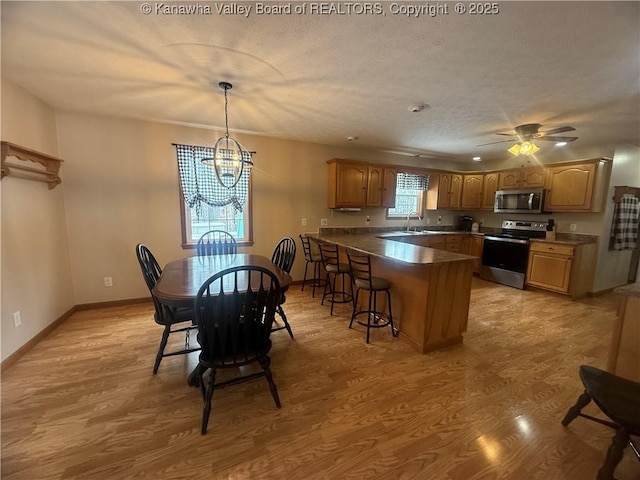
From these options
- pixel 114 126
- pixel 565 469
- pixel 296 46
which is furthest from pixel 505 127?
pixel 114 126

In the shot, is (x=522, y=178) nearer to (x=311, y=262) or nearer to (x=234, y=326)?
(x=311, y=262)

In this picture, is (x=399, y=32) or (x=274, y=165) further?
(x=274, y=165)

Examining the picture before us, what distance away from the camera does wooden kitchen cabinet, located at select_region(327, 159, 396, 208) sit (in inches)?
167

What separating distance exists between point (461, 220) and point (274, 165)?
4308 mm

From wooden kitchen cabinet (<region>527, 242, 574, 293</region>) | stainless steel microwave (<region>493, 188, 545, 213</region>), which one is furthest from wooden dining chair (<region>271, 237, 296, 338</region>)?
stainless steel microwave (<region>493, 188, 545, 213</region>)

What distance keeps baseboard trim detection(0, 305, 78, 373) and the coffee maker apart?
6718mm

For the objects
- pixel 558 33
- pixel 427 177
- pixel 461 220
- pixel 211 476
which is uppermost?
pixel 558 33

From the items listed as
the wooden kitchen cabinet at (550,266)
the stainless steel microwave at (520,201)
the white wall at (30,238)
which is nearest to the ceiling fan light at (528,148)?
the stainless steel microwave at (520,201)

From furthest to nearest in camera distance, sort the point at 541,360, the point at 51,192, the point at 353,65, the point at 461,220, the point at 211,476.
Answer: the point at 461,220, the point at 51,192, the point at 541,360, the point at 353,65, the point at 211,476

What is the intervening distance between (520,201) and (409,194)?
6.04ft

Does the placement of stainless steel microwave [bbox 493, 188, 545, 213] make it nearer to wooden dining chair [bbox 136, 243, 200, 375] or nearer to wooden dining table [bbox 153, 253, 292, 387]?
wooden dining table [bbox 153, 253, 292, 387]

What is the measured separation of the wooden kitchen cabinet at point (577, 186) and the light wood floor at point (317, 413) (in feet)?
7.40

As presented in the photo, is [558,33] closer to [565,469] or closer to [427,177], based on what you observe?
[565,469]

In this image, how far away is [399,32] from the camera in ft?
5.05
